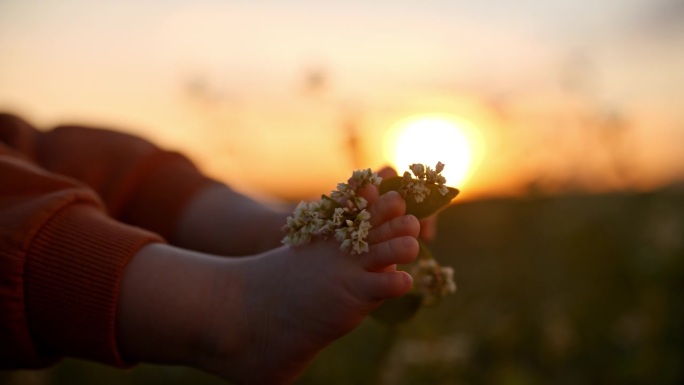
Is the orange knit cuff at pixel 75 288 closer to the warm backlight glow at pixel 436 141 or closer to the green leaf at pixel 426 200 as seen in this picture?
the green leaf at pixel 426 200

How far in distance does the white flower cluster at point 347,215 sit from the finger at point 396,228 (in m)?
0.01

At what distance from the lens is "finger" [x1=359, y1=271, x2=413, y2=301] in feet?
2.77

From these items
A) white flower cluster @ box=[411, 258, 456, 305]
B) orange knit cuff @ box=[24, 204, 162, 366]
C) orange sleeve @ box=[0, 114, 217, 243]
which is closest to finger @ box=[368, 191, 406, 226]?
white flower cluster @ box=[411, 258, 456, 305]

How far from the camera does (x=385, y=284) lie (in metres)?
0.85

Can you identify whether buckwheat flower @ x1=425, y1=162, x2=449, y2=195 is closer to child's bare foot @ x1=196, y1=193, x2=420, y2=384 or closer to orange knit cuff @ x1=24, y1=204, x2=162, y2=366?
child's bare foot @ x1=196, y1=193, x2=420, y2=384

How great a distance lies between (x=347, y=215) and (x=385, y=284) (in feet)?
0.28

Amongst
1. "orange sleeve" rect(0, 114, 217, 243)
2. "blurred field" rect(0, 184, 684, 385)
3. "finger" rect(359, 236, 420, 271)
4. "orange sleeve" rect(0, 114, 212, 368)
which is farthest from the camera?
"blurred field" rect(0, 184, 684, 385)

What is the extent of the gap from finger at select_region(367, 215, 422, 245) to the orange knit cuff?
0.32 metres

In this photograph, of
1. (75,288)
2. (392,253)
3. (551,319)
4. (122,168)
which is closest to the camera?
→ (392,253)

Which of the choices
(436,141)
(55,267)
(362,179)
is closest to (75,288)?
(55,267)

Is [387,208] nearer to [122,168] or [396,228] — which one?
[396,228]

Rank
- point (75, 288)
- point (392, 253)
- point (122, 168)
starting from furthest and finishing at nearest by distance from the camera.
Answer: point (122, 168) < point (75, 288) < point (392, 253)

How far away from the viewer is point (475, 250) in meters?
2.60

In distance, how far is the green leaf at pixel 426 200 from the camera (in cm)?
85
